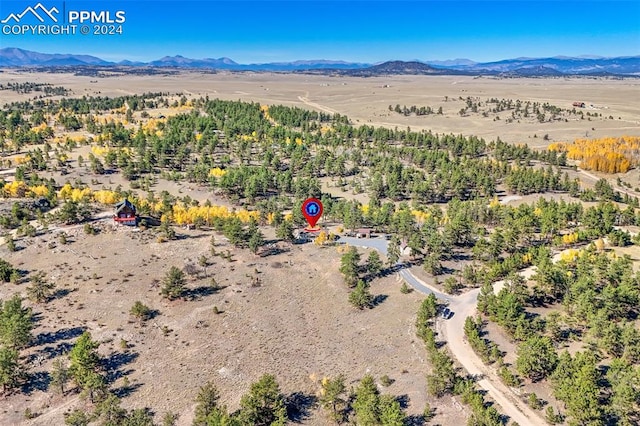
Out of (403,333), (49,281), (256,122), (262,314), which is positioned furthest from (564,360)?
(256,122)

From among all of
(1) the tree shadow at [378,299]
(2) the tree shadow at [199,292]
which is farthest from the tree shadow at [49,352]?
(1) the tree shadow at [378,299]

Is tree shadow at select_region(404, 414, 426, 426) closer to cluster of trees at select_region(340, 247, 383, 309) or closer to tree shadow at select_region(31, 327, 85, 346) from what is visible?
cluster of trees at select_region(340, 247, 383, 309)

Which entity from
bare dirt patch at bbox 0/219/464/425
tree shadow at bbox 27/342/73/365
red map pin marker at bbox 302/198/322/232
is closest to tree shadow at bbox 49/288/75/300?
bare dirt patch at bbox 0/219/464/425

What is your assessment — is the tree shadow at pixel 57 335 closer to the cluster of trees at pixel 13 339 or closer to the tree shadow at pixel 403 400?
the cluster of trees at pixel 13 339

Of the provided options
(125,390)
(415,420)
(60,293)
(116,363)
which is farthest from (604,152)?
(60,293)

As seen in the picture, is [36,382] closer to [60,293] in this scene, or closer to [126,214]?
[60,293]
